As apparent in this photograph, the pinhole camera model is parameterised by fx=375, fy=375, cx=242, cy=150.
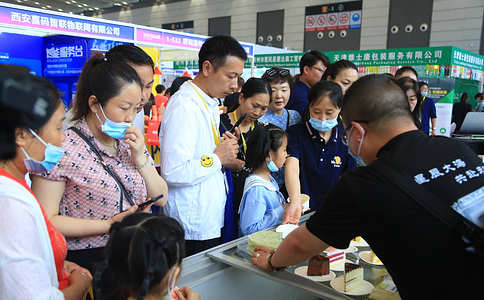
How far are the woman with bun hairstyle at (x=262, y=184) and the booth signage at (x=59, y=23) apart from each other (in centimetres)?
384

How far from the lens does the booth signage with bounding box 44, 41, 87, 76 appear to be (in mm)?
4797

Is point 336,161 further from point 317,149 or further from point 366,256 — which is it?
point 366,256

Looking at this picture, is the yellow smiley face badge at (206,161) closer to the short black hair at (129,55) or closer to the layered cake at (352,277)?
the short black hair at (129,55)

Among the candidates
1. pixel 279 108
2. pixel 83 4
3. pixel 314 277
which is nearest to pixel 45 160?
pixel 314 277

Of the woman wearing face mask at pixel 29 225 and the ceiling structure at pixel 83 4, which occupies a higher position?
the ceiling structure at pixel 83 4

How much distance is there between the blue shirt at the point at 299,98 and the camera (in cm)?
314

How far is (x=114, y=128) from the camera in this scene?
1.44 m

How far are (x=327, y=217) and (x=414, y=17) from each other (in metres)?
15.1

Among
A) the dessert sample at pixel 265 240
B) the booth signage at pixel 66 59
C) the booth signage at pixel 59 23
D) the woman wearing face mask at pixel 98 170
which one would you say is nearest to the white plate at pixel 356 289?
the dessert sample at pixel 265 240

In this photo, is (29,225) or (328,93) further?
(328,93)

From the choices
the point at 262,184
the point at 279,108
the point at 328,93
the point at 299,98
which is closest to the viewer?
the point at 262,184

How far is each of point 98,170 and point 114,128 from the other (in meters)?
0.18

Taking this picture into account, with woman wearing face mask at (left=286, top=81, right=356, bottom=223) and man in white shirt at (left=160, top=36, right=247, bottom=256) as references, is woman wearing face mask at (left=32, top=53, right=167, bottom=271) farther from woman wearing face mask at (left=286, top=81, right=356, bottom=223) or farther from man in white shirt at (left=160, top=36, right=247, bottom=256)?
woman wearing face mask at (left=286, top=81, right=356, bottom=223)

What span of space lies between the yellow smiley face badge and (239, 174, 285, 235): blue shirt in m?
0.30
